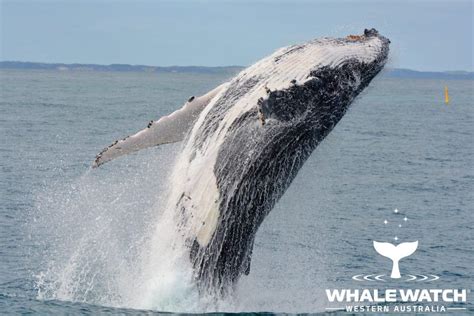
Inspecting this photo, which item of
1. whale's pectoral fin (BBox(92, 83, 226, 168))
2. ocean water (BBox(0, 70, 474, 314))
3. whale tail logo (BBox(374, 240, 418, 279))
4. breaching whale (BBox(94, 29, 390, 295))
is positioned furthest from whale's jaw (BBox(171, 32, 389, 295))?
whale tail logo (BBox(374, 240, 418, 279))

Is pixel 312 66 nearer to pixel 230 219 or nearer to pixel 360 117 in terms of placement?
pixel 230 219

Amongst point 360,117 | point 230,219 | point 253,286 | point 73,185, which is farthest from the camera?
point 360,117

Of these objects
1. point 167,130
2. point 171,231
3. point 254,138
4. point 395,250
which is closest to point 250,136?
point 254,138

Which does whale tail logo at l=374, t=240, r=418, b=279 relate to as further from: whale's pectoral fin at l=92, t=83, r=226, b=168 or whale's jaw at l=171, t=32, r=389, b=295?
whale's pectoral fin at l=92, t=83, r=226, b=168

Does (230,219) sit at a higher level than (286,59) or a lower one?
lower

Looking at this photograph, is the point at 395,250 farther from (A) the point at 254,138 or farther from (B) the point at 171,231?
(A) the point at 254,138

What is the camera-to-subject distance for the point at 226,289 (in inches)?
506

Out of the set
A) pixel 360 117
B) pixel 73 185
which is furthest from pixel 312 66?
pixel 360 117

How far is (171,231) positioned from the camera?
1266cm

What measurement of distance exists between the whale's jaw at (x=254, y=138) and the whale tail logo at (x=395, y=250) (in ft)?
22.0

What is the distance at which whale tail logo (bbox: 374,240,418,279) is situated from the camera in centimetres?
1923

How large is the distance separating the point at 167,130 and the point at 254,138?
187 centimetres

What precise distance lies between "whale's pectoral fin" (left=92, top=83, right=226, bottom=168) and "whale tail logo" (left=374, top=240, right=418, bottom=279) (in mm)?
7140

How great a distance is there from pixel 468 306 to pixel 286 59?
6.41 meters
